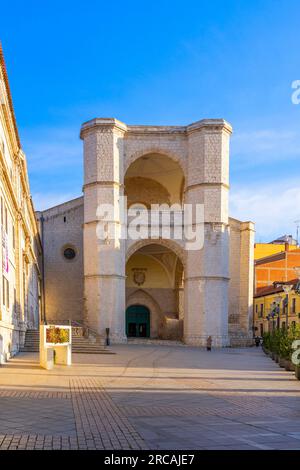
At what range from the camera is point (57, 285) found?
128 feet

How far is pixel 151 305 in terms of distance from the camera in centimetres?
4300

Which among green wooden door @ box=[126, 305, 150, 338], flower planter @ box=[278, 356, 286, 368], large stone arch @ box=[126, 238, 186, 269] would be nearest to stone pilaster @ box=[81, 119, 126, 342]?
large stone arch @ box=[126, 238, 186, 269]

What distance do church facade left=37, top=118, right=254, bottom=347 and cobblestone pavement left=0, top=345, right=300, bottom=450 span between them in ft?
58.2

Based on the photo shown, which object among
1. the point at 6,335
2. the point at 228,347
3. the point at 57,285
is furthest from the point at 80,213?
the point at 6,335

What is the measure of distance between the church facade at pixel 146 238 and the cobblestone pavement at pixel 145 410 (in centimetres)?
1774

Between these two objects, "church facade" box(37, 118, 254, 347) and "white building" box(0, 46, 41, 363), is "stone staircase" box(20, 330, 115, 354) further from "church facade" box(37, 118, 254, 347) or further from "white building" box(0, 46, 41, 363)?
"church facade" box(37, 118, 254, 347)

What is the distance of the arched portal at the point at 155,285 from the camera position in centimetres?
4269

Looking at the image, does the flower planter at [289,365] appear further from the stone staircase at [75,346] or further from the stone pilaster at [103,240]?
the stone pilaster at [103,240]

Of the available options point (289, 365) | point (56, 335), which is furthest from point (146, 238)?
point (56, 335)

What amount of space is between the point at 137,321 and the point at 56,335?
90.3ft

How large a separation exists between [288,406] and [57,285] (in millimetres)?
31632

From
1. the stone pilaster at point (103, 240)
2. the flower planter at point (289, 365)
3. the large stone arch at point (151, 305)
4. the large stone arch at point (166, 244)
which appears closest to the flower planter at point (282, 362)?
the flower planter at point (289, 365)

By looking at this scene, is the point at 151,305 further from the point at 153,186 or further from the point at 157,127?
the point at 157,127
